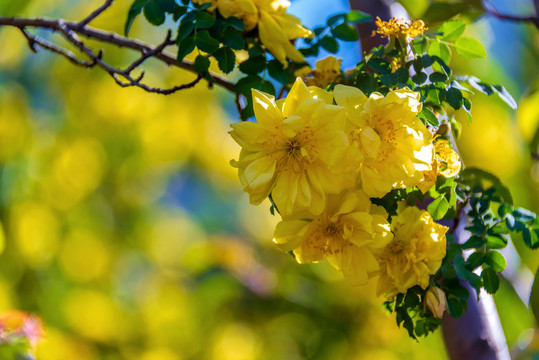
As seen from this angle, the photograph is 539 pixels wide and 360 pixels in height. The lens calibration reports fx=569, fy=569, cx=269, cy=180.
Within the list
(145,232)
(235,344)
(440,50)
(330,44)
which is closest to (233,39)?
(330,44)

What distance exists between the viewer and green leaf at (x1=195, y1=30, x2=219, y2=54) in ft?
2.27

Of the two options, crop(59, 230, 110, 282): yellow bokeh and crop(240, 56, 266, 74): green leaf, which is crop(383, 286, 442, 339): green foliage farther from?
crop(59, 230, 110, 282): yellow bokeh

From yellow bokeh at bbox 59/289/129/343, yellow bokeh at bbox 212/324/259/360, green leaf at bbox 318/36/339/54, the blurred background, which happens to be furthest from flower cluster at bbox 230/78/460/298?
yellow bokeh at bbox 59/289/129/343

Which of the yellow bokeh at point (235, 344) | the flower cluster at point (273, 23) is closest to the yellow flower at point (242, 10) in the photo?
the flower cluster at point (273, 23)

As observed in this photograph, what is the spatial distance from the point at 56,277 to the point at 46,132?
1.62 ft

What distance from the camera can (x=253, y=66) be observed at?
2.42ft

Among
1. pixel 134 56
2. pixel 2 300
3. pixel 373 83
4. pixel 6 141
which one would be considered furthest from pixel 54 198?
pixel 373 83

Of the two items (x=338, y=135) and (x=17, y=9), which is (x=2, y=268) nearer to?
(x=17, y=9)

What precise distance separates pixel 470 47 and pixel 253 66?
0.27 m

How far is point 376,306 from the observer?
1697 mm

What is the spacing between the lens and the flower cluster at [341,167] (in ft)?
1.75

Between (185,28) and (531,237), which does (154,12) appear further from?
(531,237)

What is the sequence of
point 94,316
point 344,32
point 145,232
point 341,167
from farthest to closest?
1. point 145,232
2. point 94,316
3. point 344,32
4. point 341,167

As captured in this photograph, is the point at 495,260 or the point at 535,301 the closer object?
the point at 495,260
